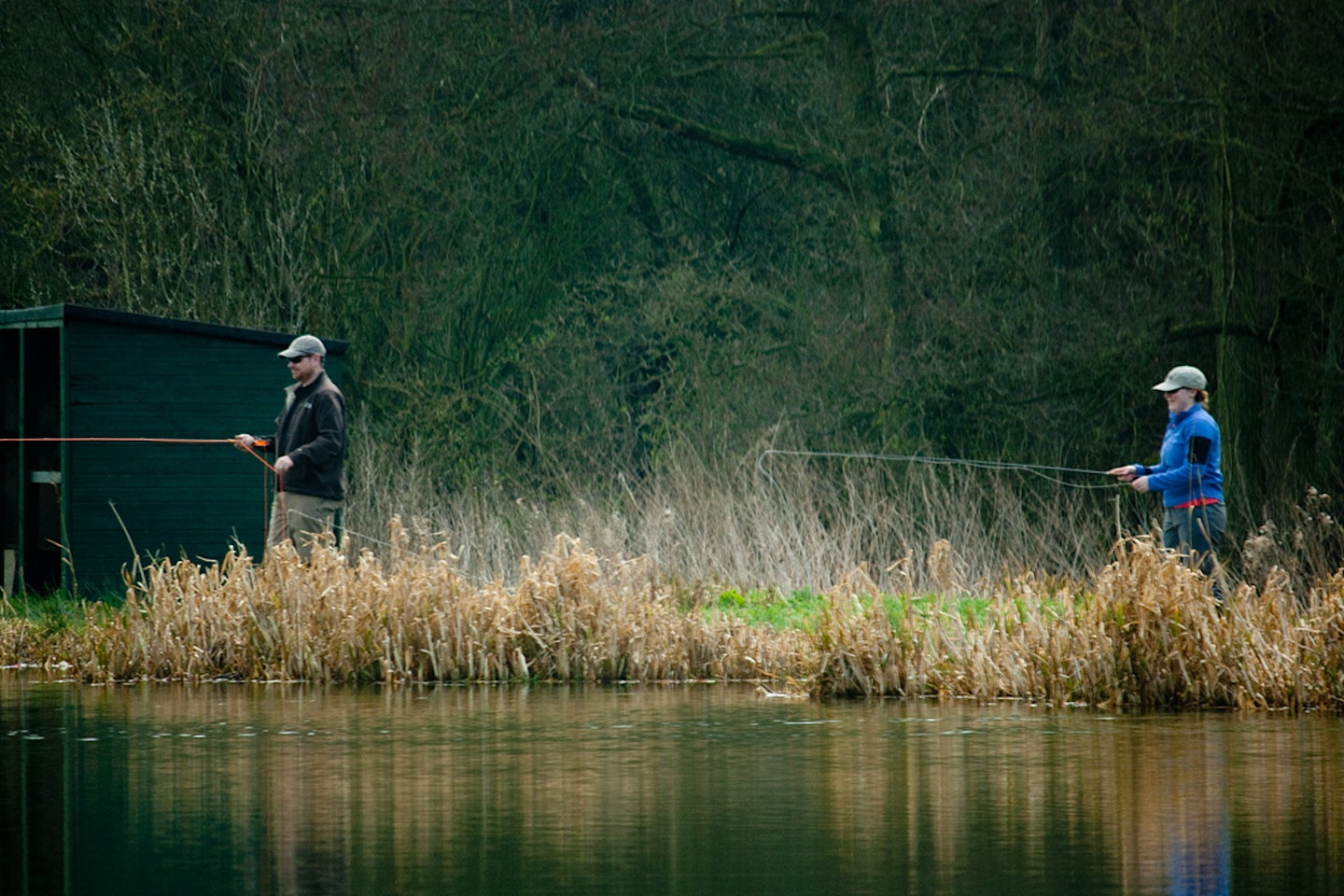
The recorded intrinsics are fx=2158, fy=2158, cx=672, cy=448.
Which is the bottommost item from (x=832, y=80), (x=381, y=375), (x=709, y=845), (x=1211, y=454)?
(x=709, y=845)

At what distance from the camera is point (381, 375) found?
2538cm

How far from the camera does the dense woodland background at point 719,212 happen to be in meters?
20.3

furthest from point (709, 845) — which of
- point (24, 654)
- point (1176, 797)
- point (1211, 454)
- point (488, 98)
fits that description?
point (488, 98)

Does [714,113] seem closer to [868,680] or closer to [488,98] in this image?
[488,98]

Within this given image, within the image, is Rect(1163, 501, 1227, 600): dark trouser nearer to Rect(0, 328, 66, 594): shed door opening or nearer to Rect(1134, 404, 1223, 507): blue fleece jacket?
Rect(1134, 404, 1223, 507): blue fleece jacket

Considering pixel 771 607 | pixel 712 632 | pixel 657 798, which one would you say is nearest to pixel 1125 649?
pixel 712 632

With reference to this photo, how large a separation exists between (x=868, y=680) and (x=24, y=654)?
5922 millimetres

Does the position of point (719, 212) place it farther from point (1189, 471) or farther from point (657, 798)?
point (657, 798)

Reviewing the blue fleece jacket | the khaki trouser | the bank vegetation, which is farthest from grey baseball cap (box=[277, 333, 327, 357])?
the blue fleece jacket

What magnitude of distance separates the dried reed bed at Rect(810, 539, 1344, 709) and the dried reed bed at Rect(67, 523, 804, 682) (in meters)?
0.85

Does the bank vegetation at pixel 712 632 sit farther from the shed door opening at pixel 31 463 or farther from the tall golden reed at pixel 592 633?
the shed door opening at pixel 31 463

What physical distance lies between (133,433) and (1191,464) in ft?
27.5

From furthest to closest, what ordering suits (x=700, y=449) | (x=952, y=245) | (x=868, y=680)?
1. (x=700, y=449)
2. (x=952, y=245)
3. (x=868, y=680)

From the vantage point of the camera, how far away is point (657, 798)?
26.5ft
